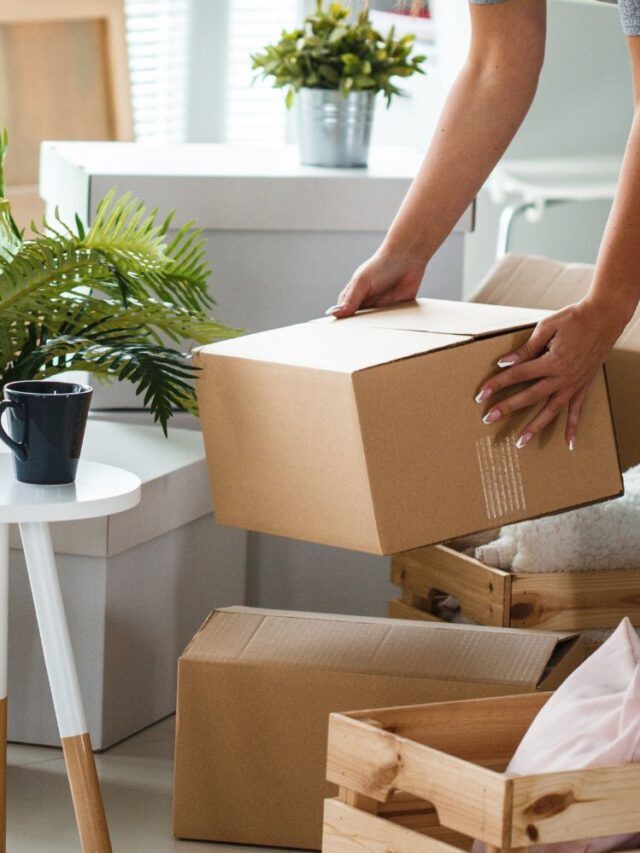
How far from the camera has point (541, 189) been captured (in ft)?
9.59

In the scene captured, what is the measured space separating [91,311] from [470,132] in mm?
471

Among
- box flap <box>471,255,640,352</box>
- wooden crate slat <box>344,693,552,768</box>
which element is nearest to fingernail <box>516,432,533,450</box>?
wooden crate slat <box>344,693,552,768</box>

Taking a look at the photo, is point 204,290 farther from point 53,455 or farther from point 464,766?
point 464,766

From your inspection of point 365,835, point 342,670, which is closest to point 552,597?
point 342,670

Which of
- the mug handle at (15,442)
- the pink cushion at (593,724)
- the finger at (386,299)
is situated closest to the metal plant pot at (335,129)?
the finger at (386,299)

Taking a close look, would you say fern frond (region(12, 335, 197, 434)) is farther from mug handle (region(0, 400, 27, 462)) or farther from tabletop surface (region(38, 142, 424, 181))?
tabletop surface (region(38, 142, 424, 181))

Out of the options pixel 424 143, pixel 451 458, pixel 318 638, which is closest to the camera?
pixel 451 458

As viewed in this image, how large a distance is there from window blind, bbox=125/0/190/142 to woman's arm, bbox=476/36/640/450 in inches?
89.8

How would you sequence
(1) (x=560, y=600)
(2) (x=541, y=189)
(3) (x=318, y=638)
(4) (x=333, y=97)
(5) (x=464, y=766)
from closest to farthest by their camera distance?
(5) (x=464, y=766) < (3) (x=318, y=638) < (1) (x=560, y=600) < (4) (x=333, y=97) < (2) (x=541, y=189)

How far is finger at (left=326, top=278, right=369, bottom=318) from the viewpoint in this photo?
5.02ft

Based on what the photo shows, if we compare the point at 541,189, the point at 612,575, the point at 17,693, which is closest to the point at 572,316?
the point at 612,575

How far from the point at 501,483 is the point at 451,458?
7 centimetres

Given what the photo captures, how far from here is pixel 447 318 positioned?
146 centimetres

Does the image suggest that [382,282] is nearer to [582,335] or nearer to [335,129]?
[582,335]
